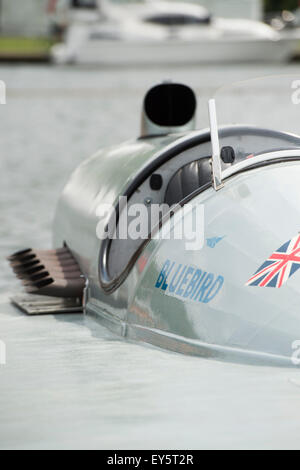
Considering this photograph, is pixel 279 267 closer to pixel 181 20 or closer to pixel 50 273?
pixel 50 273

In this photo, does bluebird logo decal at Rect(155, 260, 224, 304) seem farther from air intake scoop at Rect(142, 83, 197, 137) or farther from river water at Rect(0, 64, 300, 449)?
air intake scoop at Rect(142, 83, 197, 137)

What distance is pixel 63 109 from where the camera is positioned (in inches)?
1018

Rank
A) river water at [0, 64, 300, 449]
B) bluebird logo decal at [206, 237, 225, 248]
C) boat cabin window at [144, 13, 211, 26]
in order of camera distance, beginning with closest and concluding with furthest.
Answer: river water at [0, 64, 300, 449] < bluebird logo decal at [206, 237, 225, 248] < boat cabin window at [144, 13, 211, 26]

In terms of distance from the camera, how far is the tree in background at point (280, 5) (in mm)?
58969

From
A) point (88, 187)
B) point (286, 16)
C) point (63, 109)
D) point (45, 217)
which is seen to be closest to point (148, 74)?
point (63, 109)

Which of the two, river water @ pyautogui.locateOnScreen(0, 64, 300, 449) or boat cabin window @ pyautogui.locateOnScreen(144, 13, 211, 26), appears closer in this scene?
river water @ pyautogui.locateOnScreen(0, 64, 300, 449)

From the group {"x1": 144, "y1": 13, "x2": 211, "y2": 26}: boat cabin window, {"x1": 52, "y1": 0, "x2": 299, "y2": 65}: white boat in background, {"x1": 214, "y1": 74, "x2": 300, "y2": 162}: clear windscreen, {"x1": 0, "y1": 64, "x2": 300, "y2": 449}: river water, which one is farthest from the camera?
{"x1": 144, "y1": 13, "x2": 211, "y2": 26}: boat cabin window

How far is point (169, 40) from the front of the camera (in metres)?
40.9

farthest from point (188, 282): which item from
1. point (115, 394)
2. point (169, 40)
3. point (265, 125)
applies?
point (169, 40)

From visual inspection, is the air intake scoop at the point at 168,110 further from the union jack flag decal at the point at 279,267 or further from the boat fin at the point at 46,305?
the union jack flag decal at the point at 279,267

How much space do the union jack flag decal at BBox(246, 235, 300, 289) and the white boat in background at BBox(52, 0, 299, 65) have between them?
34.4 metres

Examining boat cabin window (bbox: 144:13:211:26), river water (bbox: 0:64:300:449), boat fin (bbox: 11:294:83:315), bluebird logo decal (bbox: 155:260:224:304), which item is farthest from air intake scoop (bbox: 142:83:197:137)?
boat cabin window (bbox: 144:13:211:26)

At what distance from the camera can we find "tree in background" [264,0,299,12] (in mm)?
58969

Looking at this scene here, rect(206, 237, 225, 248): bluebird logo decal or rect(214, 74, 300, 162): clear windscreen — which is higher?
rect(214, 74, 300, 162): clear windscreen
